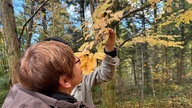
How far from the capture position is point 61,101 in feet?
2.61

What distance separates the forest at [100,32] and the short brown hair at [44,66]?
1.73ft

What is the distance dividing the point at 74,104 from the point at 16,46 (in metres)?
1.85

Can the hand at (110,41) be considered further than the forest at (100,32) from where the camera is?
No

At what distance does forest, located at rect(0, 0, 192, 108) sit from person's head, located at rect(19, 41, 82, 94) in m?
0.51

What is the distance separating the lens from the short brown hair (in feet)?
2.63

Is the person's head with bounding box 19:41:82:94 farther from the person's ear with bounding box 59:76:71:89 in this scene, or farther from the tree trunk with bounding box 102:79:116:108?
the tree trunk with bounding box 102:79:116:108

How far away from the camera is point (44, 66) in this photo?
80 cm

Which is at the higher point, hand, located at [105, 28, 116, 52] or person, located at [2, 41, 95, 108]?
hand, located at [105, 28, 116, 52]

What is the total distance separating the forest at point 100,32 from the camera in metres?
1.74

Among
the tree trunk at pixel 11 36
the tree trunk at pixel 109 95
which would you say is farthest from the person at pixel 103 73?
the tree trunk at pixel 109 95

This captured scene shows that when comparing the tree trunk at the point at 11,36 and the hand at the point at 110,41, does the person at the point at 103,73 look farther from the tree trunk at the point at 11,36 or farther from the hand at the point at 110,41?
the tree trunk at the point at 11,36

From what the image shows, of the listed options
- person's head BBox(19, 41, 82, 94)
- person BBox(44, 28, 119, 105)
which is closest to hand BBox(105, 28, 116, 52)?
Result: person BBox(44, 28, 119, 105)

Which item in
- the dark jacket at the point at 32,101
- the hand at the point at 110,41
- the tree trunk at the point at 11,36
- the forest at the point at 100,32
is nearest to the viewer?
the dark jacket at the point at 32,101

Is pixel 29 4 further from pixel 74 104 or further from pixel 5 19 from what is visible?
pixel 74 104
